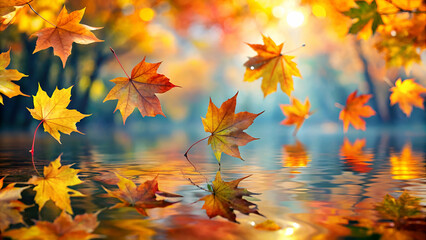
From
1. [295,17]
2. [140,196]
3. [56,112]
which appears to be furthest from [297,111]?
[295,17]

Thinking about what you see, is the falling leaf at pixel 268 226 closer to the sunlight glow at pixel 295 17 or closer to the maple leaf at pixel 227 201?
the maple leaf at pixel 227 201

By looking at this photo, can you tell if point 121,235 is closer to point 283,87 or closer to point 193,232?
point 193,232

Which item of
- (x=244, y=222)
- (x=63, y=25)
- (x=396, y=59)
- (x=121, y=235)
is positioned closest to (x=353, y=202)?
(x=244, y=222)

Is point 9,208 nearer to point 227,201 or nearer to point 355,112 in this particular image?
point 227,201

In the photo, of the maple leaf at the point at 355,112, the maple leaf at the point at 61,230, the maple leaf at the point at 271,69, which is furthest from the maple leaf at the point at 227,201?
the maple leaf at the point at 355,112

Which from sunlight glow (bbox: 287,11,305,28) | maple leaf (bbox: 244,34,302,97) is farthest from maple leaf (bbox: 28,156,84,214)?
sunlight glow (bbox: 287,11,305,28)

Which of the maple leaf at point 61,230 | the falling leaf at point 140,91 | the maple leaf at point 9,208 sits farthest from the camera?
the falling leaf at point 140,91
